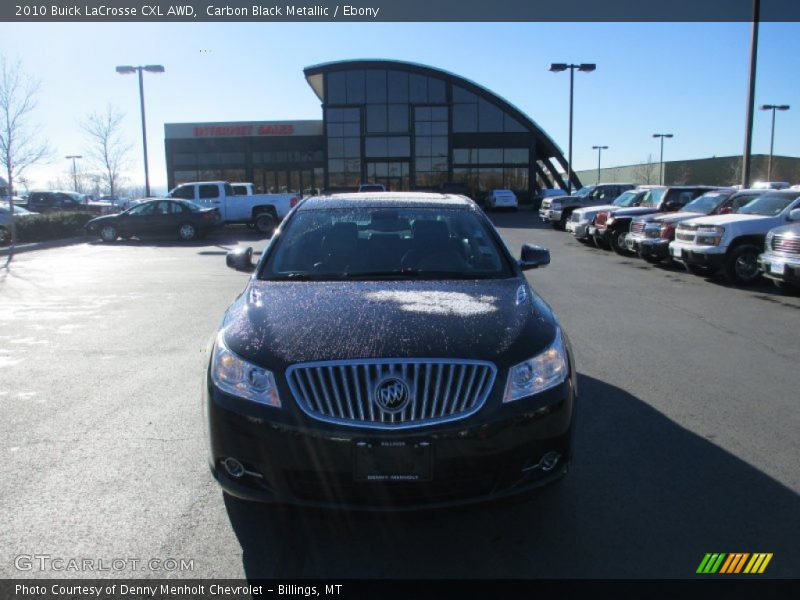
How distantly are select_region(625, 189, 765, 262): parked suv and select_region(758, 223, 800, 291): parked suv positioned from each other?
10.9ft

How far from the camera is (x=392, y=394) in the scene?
2994 mm

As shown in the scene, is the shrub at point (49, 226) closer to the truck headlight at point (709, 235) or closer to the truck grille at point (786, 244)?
the truck headlight at point (709, 235)

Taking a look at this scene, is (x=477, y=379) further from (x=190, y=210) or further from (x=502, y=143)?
(x=502, y=143)

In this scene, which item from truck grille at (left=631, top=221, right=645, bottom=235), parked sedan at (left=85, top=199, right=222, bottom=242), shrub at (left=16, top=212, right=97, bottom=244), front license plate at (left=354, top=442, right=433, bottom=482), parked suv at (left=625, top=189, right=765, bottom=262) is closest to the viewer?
front license plate at (left=354, top=442, right=433, bottom=482)

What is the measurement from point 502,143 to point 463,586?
5055 centimetres

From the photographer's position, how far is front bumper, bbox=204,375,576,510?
293cm

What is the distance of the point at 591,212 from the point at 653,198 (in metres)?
2.17

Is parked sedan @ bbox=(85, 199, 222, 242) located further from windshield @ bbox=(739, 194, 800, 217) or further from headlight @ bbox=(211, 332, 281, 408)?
headlight @ bbox=(211, 332, 281, 408)

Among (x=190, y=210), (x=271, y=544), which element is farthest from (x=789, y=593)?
(x=190, y=210)

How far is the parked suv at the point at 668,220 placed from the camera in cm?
1454

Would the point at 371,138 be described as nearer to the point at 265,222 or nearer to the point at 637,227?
the point at 265,222

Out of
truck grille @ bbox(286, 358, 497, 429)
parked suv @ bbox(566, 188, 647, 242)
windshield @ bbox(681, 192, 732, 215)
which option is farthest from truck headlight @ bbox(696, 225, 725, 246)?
truck grille @ bbox(286, 358, 497, 429)

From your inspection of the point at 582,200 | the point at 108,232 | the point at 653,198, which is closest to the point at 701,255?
the point at 653,198

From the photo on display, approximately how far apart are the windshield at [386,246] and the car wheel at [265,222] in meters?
22.0
